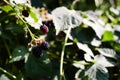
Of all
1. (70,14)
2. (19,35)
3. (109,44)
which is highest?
(70,14)

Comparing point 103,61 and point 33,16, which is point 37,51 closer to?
point 33,16

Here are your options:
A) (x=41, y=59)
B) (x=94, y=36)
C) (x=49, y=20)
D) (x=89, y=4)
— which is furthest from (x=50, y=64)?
(x=89, y=4)

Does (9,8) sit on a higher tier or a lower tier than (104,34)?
higher

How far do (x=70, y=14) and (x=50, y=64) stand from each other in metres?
0.22

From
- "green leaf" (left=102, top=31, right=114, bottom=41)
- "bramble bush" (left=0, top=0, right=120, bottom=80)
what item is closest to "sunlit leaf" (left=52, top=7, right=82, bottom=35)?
"bramble bush" (left=0, top=0, right=120, bottom=80)

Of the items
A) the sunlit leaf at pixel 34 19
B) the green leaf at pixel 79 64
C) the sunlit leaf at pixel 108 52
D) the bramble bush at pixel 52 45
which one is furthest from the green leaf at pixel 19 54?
the sunlit leaf at pixel 108 52

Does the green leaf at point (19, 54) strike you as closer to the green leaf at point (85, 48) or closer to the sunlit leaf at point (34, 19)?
the sunlit leaf at point (34, 19)

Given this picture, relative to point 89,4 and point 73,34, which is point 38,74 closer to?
point 73,34

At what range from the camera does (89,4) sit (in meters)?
1.82

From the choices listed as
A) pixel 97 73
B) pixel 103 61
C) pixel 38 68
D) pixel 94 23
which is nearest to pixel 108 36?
pixel 94 23

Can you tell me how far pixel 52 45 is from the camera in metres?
1.51

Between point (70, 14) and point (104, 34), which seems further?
point (104, 34)

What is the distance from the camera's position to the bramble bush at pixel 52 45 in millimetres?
1206

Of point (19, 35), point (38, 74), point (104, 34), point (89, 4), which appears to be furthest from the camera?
point (89, 4)
